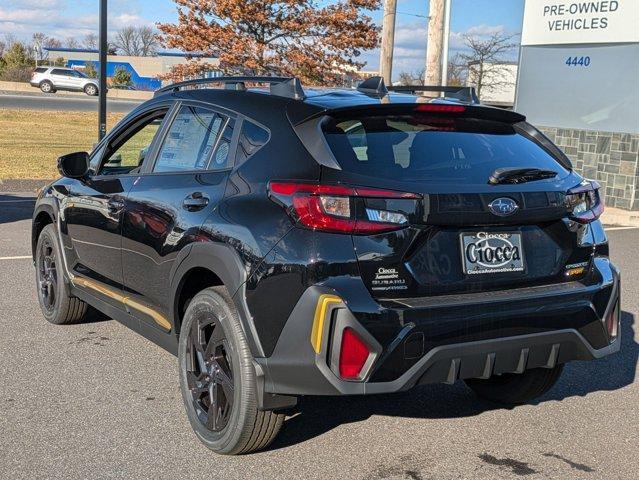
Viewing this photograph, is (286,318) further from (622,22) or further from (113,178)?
(622,22)

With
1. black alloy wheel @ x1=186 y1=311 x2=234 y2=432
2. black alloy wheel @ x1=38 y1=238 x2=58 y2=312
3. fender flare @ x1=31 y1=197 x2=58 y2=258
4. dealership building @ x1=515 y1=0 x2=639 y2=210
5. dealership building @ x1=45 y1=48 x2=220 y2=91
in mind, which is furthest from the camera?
dealership building @ x1=45 y1=48 x2=220 y2=91

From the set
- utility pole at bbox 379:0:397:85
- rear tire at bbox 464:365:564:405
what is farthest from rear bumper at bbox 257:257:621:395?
utility pole at bbox 379:0:397:85

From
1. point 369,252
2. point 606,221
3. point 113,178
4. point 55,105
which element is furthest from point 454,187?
point 55,105

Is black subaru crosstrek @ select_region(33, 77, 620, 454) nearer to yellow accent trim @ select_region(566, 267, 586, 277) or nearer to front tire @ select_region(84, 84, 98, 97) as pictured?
yellow accent trim @ select_region(566, 267, 586, 277)

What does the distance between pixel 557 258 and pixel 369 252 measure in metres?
1.02

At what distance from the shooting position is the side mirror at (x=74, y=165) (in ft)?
17.7

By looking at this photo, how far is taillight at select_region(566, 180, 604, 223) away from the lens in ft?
12.9

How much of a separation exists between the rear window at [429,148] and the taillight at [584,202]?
148 millimetres

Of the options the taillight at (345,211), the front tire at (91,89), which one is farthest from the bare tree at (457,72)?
the taillight at (345,211)

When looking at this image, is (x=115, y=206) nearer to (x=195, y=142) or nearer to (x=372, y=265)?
(x=195, y=142)

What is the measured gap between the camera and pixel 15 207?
1234 centimetres

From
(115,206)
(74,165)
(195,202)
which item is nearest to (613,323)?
(195,202)

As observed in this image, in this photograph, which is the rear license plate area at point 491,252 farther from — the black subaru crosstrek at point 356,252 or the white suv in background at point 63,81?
the white suv in background at point 63,81

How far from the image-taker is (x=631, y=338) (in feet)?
20.4
